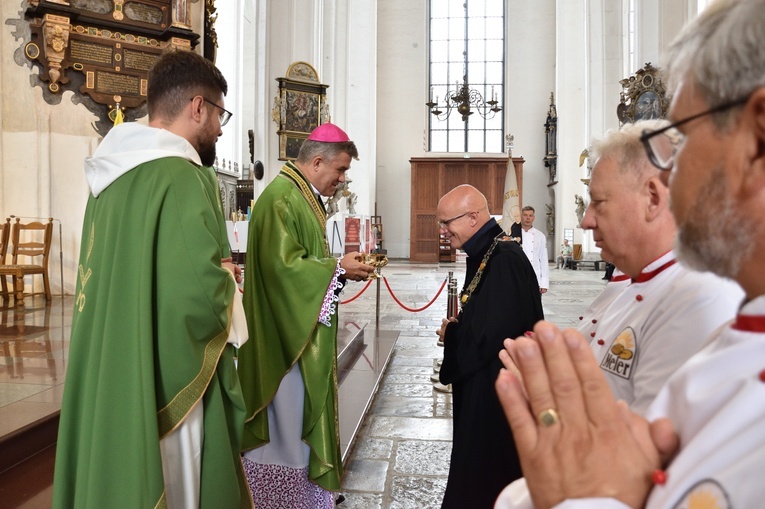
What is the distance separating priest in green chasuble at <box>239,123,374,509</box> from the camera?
3.06m

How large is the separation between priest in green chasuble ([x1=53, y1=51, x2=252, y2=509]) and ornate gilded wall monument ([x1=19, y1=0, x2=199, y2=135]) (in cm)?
690

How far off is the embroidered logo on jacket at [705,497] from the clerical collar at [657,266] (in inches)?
37.5

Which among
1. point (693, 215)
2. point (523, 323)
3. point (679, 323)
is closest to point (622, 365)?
point (679, 323)

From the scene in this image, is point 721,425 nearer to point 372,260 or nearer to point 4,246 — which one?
point 372,260

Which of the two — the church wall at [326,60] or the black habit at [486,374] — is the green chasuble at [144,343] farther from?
the church wall at [326,60]

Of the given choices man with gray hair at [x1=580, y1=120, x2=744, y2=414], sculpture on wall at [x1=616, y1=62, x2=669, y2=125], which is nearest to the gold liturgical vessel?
man with gray hair at [x1=580, y1=120, x2=744, y2=414]

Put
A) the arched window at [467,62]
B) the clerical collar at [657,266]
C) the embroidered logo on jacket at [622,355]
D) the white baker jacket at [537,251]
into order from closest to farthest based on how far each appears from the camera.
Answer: the embroidered logo on jacket at [622,355] < the clerical collar at [657,266] < the white baker jacket at [537,251] < the arched window at [467,62]

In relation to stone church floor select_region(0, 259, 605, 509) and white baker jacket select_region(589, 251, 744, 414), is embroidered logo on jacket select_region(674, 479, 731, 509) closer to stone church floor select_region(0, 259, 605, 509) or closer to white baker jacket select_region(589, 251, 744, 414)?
white baker jacket select_region(589, 251, 744, 414)

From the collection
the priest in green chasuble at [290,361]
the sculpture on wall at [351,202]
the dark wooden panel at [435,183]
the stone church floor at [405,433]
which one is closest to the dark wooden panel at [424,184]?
the dark wooden panel at [435,183]

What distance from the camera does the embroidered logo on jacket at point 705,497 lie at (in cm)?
71

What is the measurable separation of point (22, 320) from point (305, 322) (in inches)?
192

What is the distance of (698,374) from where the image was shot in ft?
2.76

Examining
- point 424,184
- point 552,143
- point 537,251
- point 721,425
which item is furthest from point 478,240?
point 552,143

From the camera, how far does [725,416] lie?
74 centimetres
